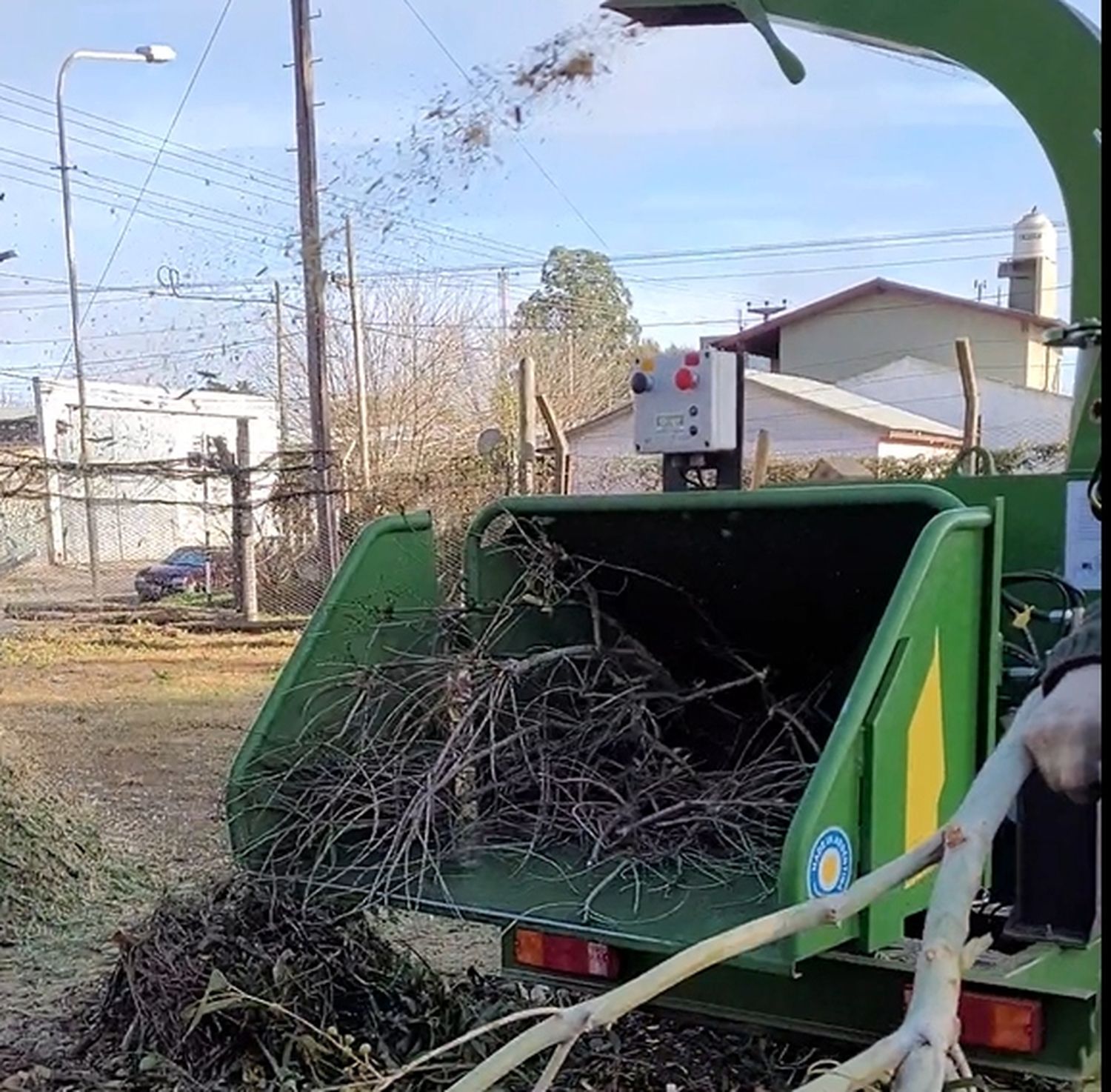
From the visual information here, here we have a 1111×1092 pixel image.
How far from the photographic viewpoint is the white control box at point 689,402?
378cm

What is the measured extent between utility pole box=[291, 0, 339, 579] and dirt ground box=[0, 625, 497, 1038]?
986 mm

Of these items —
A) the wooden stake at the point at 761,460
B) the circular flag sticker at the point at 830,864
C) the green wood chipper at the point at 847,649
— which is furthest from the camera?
the wooden stake at the point at 761,460

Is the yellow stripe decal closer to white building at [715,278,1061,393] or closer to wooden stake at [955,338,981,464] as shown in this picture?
wooden stake at [955,338,981,464]

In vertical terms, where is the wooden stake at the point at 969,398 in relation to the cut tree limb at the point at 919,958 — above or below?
above

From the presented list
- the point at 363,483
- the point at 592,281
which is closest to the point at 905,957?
the point at 363,483

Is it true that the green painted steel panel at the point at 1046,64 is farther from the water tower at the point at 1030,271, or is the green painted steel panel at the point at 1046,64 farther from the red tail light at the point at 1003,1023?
the water tower at the point at 1030,271

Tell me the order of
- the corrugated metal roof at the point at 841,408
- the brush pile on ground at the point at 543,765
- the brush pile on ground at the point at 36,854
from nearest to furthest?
the brush pile on ground at the point at 543,765 → the brush pile on ground at the point at 36,854 → the corrugated metal roof at the point at 841,408

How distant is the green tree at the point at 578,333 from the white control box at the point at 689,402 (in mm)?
19260

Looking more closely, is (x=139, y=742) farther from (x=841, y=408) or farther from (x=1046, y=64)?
(x=841, y=408)

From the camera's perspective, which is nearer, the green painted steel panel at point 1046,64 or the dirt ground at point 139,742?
the green painted steel panel at point 1046,64

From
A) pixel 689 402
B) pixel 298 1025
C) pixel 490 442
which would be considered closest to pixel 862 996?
pixel 298 1025

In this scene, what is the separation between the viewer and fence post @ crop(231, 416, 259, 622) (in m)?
12.7

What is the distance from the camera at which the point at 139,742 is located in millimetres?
8219

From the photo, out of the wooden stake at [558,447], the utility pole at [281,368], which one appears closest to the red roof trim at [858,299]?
the utility pole at [281,368]
